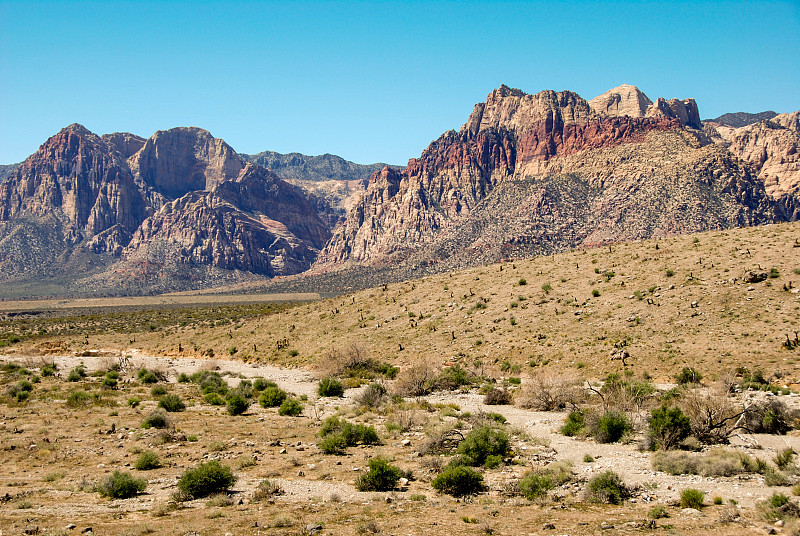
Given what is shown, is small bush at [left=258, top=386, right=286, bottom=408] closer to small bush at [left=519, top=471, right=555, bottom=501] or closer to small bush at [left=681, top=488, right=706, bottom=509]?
small bush at [left=519, top=471, right=555, bottom=501]

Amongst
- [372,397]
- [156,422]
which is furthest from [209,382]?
[372,397]

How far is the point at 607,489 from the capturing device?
42.9 ft

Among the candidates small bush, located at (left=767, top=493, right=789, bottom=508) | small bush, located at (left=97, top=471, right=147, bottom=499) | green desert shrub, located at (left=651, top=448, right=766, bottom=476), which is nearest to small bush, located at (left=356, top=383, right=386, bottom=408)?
small bush, located at (left=97, top=471, right=147, bottom=499)

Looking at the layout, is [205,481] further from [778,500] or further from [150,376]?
[150,376]

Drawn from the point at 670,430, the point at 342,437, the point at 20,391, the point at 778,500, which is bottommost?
the point at 20,391

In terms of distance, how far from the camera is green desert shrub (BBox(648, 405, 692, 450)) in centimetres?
1652

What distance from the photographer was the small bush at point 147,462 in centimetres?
1718

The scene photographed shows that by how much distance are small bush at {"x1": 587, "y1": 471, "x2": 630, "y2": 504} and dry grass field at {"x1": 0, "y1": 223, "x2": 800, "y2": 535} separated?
11.7 inches

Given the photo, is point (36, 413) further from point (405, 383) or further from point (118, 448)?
point (405, 383)

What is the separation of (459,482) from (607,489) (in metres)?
3.54

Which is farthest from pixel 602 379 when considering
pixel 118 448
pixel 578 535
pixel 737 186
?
pixel 737 186

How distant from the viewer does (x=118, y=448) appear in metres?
19.8

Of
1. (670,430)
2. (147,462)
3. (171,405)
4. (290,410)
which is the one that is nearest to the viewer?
(670,430)

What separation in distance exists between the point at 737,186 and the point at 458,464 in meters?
174
